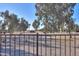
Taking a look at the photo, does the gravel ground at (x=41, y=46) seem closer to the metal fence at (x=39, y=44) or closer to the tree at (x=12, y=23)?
the metal fence at (x=39, y=44)

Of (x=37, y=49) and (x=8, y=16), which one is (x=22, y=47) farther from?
(x=8, y=16)

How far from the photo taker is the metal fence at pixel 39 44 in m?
1.74

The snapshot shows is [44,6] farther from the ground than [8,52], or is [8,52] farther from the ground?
[44,6]

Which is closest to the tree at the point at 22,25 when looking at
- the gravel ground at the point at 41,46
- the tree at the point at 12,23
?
the tree at the point at 12,23

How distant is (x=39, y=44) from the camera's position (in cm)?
176

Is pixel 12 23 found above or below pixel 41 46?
above

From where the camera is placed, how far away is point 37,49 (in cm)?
176

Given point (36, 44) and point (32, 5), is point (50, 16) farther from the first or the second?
point (36, 44)

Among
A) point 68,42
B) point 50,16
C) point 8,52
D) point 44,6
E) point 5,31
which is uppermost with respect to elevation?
point 44,6

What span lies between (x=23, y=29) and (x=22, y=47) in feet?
0.67

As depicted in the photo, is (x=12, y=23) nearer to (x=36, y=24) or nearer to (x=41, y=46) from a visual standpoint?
(x=36, y=24)

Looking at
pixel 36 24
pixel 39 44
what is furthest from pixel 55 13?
pixel 39 44

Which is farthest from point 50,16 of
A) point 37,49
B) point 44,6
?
point 37,49

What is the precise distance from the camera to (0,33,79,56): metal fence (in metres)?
1.74
